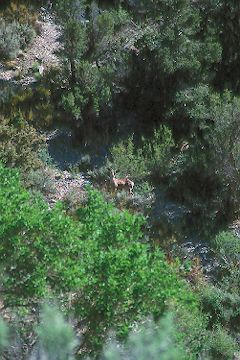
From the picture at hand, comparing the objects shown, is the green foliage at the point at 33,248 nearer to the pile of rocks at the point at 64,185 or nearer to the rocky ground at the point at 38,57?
the pile of rocks at the point at 64,185

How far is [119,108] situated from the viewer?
13664mm

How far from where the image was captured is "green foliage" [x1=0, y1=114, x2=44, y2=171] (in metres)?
11.9

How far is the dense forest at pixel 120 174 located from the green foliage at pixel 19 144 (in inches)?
1.1

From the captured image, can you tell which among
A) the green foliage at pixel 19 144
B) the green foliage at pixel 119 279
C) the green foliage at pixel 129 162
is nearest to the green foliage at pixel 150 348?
the green foliage at pixel 119 279

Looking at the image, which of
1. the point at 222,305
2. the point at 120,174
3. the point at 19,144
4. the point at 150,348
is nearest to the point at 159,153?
the point at 120,174

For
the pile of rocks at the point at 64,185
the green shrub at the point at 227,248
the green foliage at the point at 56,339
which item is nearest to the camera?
the green foliage at the point at 56,339

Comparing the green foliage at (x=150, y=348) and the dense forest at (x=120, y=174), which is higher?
the dense forest at (x=120, y=174)

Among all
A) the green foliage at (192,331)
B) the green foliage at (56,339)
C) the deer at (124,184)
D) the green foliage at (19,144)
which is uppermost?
the green foliage at (19,144)

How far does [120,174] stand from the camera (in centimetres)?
1220

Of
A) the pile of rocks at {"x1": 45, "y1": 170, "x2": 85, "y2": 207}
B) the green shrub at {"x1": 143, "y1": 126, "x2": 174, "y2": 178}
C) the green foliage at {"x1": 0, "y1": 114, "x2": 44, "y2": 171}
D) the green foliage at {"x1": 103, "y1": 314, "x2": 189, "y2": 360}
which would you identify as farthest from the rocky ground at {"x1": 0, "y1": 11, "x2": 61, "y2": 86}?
the green foliage at {"x1": 103, "y1": 314, "x2": 189, "y2": 360}

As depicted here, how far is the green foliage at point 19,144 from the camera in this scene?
11.9 metres

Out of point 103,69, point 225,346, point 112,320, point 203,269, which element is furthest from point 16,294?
point 103,69

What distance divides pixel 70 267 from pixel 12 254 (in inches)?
29.0

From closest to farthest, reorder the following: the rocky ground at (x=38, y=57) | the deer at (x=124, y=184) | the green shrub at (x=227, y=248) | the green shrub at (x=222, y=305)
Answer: the green shrub at (x=222, y=305)
the green shrub at (x=227, y=248)
the deer at (x=124, y=184)
the rocky ground at (x=38, y=57)
